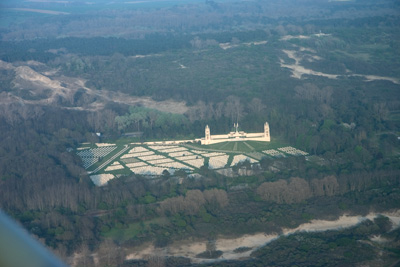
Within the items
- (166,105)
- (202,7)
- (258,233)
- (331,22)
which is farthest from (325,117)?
(202,7)

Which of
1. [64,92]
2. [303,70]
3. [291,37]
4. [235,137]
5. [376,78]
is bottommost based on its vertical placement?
[235,137]

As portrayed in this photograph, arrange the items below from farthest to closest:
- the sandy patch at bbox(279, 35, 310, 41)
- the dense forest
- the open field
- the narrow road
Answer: the sandy patch at bbox(279, 35, 310, 41) < the narrow road < the open field < the dense forest

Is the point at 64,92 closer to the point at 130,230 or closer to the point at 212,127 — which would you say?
the point at 212,127

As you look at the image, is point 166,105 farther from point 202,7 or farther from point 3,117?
point 202,7

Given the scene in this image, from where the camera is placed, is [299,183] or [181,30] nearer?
[299,183]

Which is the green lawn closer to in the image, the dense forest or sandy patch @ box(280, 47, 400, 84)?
the dense forest

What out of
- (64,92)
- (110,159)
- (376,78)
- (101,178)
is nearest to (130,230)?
(101,178)

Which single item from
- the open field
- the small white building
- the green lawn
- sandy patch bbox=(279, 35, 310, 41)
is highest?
sandy patch bbox=(279, 35, 310, 41)

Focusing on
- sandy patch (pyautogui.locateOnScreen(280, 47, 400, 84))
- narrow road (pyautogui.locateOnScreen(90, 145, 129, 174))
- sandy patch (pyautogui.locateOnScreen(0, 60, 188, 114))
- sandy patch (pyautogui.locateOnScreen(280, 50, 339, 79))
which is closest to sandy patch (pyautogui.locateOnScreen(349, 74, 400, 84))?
sandy patch (pyautogui.locateOnScreen(280, 47, 400, 84))

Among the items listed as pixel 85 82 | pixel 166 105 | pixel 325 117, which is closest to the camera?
pixel 325 117
